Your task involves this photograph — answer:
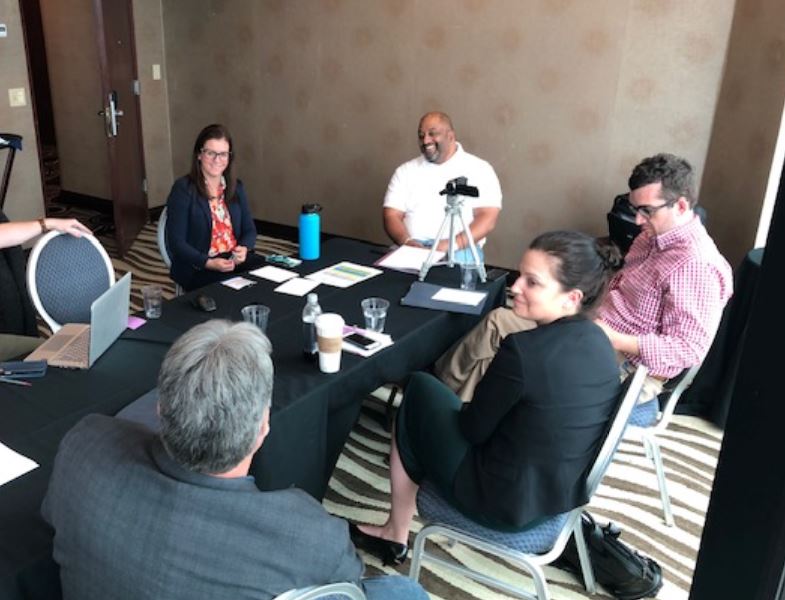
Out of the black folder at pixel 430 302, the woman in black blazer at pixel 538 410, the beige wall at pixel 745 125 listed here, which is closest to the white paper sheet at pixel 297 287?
the black folder at pixel 430 302

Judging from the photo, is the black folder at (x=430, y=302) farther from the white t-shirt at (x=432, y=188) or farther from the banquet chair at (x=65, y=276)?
the banquet chair at (x=65, y=276)

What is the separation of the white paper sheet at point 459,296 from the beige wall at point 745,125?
5.48 feet

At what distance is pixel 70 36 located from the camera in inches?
223

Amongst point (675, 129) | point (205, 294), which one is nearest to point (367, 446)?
point (205, 294)

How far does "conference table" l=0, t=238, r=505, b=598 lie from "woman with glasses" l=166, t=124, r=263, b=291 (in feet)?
1.81

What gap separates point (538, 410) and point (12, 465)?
3.81ft

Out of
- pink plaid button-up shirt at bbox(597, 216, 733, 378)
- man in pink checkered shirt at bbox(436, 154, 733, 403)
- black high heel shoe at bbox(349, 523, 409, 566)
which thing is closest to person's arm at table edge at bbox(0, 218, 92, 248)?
black high heel shoe at bbox(349, 523, 409, 566)

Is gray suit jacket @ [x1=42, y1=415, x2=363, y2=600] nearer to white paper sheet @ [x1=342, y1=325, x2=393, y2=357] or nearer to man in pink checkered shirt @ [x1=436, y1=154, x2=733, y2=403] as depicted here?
white paper sheet @ [x1=342, y1=325, x2=393, y2=357]

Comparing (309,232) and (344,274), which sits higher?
(309,232)

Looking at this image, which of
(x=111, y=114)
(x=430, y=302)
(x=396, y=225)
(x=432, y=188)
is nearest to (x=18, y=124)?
(x=111, y=114)

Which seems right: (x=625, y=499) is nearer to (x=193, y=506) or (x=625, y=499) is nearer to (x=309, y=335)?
(x=309, y=335)

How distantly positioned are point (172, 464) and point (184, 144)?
5462mm

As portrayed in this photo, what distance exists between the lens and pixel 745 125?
11.8 feet

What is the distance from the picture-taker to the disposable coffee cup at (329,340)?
6.18 ft
